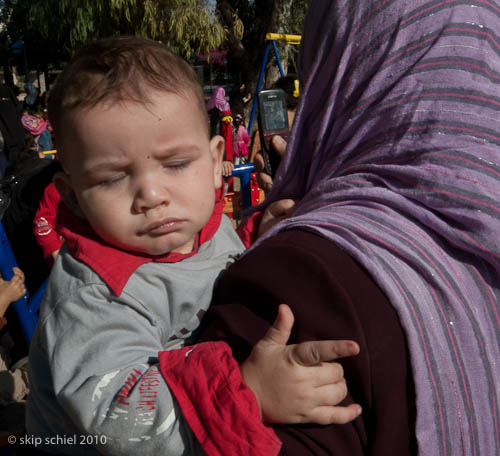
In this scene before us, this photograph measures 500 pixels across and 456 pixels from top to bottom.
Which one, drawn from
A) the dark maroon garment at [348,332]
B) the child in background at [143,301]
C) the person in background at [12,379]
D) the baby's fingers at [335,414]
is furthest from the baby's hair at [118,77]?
the person in background at [12,379]

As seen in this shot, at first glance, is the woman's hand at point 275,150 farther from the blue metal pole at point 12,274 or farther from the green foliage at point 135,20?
the green foliage at point 135,20

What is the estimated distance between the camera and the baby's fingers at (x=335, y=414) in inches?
32.2

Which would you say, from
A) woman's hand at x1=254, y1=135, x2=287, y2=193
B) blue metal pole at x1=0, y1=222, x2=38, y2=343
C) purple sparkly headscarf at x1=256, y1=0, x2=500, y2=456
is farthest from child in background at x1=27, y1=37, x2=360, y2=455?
blue metal pole at x1=0, y1=222, x2=38, y2=343

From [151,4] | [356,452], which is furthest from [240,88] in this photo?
[356,452]

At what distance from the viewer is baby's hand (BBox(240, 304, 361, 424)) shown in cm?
83

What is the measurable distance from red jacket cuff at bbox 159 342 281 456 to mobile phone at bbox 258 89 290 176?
2.12m

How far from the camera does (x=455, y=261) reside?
37.5 inches

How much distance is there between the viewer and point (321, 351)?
0.81m

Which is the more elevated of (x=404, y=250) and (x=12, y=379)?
(x=404, y=250)

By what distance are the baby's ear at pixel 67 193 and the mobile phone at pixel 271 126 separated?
70.1 inches

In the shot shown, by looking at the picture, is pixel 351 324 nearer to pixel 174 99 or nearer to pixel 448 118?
pixel 448 118

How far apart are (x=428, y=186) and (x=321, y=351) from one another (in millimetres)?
411

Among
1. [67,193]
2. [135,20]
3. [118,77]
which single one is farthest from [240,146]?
[118,77]

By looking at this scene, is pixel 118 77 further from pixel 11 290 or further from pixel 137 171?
pixel 11 290
